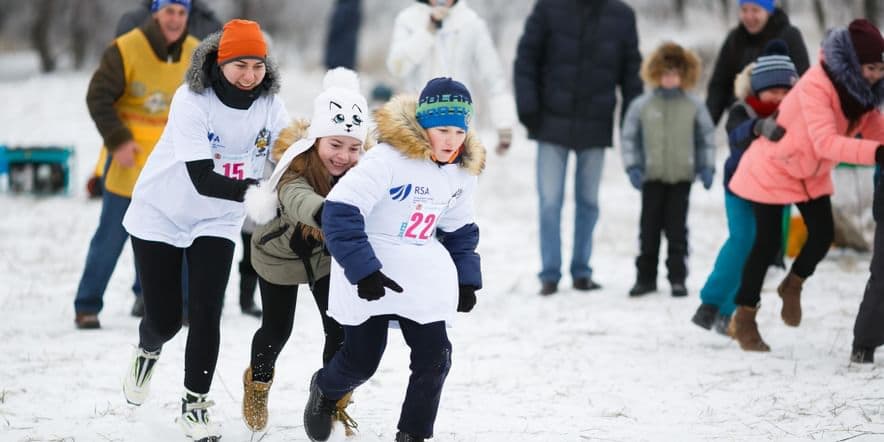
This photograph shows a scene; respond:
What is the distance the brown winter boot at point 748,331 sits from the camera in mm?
6168

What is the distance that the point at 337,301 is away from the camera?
4012 mm

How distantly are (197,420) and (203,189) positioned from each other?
3.07 feet

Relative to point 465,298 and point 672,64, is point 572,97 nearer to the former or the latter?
point 672,64

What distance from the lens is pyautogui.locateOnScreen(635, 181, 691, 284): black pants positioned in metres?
8.07

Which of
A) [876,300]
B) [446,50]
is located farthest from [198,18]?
[876,300]

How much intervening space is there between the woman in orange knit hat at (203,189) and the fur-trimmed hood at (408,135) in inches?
24.4

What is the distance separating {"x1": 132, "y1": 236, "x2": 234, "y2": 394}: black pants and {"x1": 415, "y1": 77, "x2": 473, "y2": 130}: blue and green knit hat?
1137mm

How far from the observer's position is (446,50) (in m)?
8.10

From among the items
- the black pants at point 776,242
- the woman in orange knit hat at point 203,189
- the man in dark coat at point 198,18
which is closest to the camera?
the woman in orange knit hat at point 203,189

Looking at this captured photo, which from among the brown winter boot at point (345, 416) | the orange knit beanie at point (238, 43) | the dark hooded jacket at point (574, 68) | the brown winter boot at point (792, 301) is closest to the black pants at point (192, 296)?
the brown winter boot at point (345, 416)

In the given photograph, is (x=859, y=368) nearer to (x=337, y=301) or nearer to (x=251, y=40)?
(x=337, y=301)

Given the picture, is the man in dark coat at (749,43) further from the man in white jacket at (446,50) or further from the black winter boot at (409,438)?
the black winter boot at (409,438)

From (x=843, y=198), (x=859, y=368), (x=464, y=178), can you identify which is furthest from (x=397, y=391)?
(x=843, y=198)

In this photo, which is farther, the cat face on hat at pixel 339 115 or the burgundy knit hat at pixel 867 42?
the burgundy knit hat at pixel 867 42
